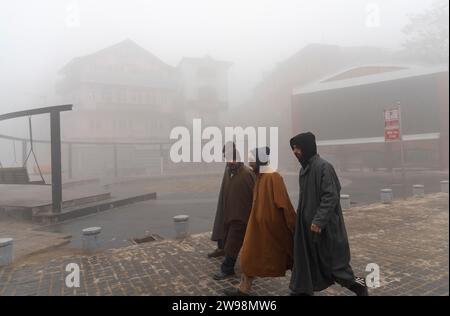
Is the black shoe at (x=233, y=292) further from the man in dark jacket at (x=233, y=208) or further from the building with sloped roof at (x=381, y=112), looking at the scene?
the building with sloped roof at (x=381, y=112)

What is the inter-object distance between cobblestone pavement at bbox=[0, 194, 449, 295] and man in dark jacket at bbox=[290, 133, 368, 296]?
0.59 m

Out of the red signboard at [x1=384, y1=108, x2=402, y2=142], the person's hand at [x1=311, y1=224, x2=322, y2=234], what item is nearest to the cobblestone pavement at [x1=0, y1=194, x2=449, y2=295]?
the person's hand at [x1=311, y1=224, x2=322, y2=234]

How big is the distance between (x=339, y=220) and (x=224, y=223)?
1.76 metres

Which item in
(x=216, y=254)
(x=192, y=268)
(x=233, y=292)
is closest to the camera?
(x=233, y=292)

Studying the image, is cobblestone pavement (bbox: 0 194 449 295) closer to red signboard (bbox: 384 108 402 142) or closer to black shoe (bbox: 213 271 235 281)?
black shoe (bbox: 213 271 235 281)

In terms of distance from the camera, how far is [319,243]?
327 cm

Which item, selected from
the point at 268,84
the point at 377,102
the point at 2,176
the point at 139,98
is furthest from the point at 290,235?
→ the point at 268,84

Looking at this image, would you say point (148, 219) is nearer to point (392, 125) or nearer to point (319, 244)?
point (319, 244)

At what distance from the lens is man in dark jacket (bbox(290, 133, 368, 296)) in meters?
3.25

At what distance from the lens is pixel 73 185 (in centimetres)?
1891

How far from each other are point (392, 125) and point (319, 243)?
32.9 feet

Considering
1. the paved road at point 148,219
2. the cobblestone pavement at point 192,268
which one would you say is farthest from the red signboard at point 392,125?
the cobblestone pavement at point 192,268

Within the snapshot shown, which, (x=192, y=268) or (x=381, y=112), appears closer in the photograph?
(x=192, y=268)

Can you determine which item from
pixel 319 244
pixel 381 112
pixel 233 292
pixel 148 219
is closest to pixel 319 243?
pixel 319 244
